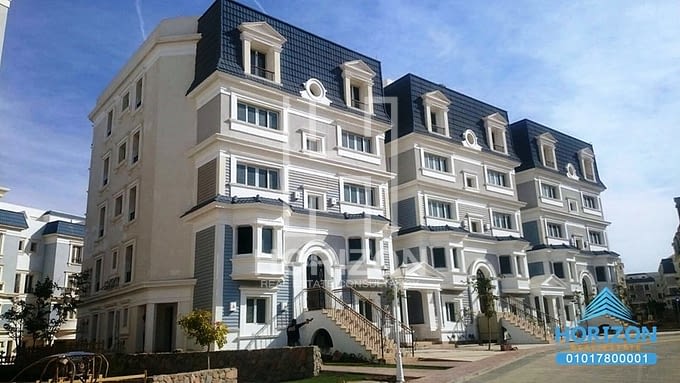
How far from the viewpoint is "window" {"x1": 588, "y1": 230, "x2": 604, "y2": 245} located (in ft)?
154

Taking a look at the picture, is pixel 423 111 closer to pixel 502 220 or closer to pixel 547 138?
pixel 502 220

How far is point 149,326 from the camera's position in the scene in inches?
960

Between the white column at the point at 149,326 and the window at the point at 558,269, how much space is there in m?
31.0

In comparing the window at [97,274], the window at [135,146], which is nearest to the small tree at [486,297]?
the window at [135,146]

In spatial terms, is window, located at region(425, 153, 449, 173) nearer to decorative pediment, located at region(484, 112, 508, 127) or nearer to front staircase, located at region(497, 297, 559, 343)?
decorative pediment, located at region(484, 112, 508, 127)

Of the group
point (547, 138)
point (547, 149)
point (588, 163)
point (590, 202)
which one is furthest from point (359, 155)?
point (588, 163)

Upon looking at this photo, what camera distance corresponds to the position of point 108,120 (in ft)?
116

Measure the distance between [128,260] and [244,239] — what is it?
9278 mm

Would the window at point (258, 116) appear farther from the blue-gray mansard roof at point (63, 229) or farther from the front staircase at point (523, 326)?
the blue-gray mansard roof at point (63, 229)

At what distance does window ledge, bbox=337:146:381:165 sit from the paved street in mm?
14905

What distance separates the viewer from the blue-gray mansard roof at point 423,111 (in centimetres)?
3456

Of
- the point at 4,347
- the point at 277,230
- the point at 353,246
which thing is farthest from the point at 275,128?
the point at 4,347

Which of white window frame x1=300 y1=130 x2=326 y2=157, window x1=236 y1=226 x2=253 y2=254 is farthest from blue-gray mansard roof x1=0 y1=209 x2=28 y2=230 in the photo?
white window frame x1=300 y1=130 x2=326 y2=157

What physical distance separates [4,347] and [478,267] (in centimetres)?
3819
